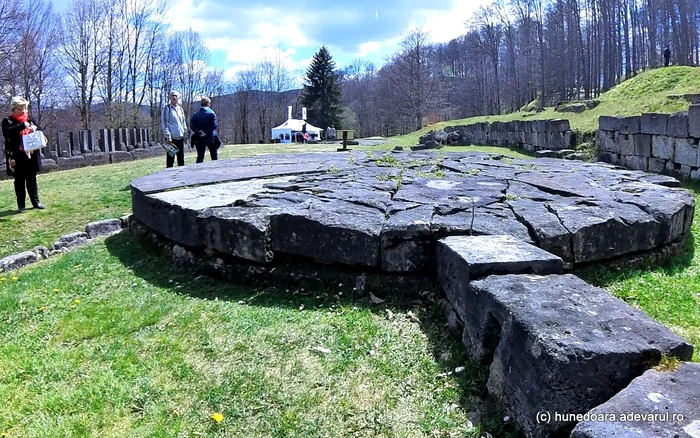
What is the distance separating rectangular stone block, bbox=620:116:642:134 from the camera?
29.9ft

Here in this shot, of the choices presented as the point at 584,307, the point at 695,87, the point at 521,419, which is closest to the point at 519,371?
the point at 521,419

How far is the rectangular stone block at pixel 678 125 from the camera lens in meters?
7.48

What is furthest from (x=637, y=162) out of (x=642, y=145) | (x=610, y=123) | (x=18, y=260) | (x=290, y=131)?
(x=290, y=131)

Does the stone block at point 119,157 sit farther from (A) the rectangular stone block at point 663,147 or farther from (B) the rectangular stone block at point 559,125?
(A) the rectangular stone block at point 663,147

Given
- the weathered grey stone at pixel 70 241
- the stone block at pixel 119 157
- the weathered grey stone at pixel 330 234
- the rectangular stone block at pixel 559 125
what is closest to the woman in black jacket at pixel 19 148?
the weathered grey stone at pixel 70 241

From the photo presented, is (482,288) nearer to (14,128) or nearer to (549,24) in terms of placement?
(14,128)

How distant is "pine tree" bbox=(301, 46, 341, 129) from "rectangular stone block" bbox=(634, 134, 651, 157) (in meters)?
35.0

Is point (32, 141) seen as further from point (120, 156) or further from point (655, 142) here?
point (655, 142)

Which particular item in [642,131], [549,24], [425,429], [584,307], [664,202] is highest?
[549,24]

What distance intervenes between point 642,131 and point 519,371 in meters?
8.90

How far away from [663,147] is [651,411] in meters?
8.36

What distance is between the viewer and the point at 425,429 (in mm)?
1871

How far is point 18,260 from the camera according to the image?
4.82 meters

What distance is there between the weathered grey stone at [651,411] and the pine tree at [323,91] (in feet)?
138
